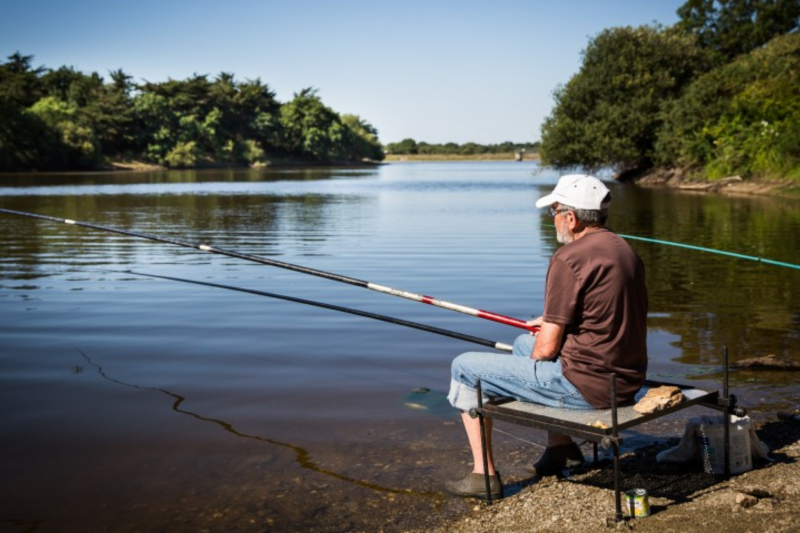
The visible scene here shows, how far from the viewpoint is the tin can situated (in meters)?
4.36

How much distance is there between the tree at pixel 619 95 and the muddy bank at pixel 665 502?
48.0m

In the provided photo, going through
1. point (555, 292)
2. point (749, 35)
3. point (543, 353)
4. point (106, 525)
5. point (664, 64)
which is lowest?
point (106, 525)

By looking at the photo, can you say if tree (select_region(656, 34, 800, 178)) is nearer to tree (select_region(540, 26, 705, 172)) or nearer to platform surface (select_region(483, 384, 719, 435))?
tree (select_region(540, 26, 705, 172))

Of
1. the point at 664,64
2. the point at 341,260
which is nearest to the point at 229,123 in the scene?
the point at 664,64

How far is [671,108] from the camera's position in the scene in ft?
163

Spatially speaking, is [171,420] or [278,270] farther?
[278,270]

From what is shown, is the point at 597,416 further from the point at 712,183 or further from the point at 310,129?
the point at 310,129

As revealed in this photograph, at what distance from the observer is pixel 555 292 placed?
4.47m

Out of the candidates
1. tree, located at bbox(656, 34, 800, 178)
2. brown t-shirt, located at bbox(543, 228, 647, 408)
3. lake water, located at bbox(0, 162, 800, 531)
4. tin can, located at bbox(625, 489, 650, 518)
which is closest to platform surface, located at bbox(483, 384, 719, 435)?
brown t-shirt, located at bbox(543, 228, 647, 408)

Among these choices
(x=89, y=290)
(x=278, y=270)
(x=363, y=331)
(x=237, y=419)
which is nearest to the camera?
(x=237, y=419)

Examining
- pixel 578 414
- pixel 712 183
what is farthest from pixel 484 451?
pixel 712 183

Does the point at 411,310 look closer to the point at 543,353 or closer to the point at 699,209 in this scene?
the point at 543,353

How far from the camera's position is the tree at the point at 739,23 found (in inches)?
3265

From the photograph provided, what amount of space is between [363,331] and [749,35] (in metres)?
83.6
